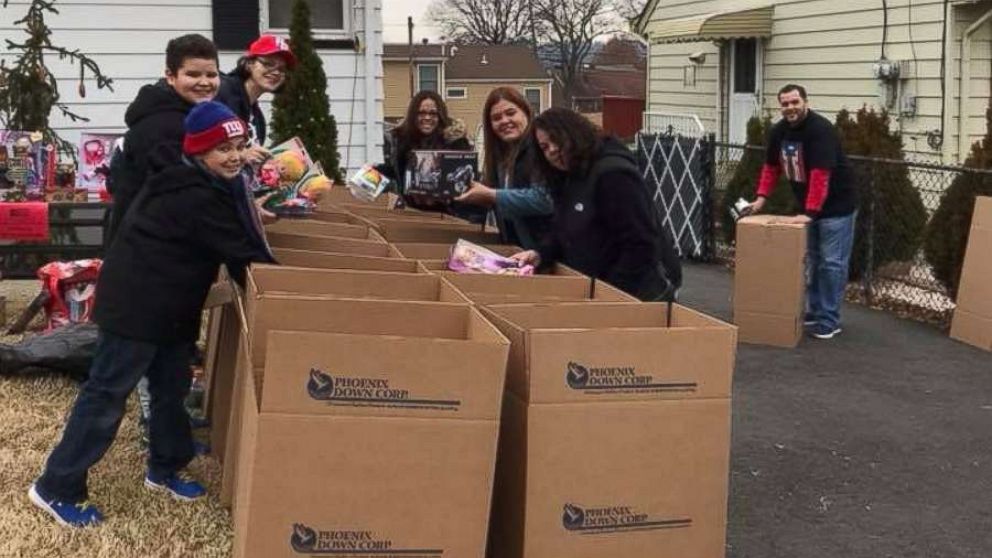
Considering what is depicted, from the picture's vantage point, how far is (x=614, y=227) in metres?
4.39

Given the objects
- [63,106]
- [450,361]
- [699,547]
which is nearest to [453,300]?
[450,361]

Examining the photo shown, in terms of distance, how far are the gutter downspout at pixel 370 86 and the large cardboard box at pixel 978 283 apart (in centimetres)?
519

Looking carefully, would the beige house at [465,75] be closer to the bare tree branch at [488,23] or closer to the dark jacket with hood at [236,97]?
the bare tree branch at [488,23]

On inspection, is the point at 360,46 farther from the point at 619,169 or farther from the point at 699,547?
the point at 699,547

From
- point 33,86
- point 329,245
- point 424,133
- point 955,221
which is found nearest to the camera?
point 329,245

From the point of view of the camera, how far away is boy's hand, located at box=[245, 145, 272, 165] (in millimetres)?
4188

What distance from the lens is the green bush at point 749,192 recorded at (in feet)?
35.8

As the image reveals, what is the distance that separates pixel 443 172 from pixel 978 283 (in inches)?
158

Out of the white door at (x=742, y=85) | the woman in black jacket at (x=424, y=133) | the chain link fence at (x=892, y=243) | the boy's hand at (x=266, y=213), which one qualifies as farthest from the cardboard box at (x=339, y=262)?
the white door at (x=742, y=85)

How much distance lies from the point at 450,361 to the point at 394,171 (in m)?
3.38

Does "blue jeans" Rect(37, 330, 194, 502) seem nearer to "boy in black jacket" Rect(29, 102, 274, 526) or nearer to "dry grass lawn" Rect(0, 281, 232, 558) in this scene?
"boy in black jacket" Rect(29, 102, 274, 526)

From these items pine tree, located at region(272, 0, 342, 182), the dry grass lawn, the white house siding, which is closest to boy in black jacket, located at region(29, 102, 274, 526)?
the dry grass lawn

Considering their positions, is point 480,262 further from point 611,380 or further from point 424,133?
point 424,133

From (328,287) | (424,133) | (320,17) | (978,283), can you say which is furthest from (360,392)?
(320,17)
